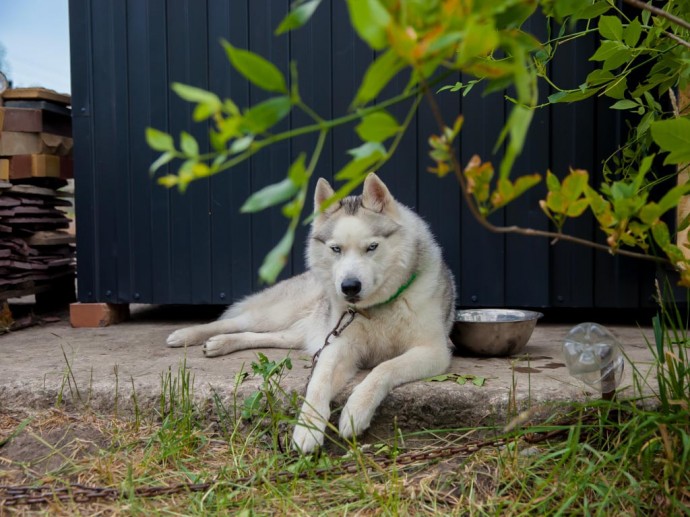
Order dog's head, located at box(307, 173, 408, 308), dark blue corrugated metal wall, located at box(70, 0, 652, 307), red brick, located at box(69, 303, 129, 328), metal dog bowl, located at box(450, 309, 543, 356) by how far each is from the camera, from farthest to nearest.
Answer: red brick, located at box(69, 303, 129, 328)
dark blue corrugated metal wall, located at box(70, 0, 652, 307)
metal dog bowl, located at box(450, 309, 543, 356)
dog's head, located at box(307, 173, 408, 308)

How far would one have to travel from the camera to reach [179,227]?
3.99 m

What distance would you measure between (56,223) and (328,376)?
3.04m

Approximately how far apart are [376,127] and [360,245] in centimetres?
178

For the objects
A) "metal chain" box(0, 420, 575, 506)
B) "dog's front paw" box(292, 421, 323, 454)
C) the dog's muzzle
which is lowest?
"metal chain" box(0, 420, 575, 506)

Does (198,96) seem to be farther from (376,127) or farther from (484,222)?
(484,222)

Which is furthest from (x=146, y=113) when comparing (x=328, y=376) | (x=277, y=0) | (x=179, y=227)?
(x=328, y=376)

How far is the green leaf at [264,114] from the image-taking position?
75cm

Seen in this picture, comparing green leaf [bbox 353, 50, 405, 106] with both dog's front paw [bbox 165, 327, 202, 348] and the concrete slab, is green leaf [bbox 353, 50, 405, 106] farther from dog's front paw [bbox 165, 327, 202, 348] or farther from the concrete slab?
dog's front paw [bbox 165, 327, 202, 348]

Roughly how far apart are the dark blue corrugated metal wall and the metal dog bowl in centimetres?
83

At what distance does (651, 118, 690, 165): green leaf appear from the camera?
48.7 inches

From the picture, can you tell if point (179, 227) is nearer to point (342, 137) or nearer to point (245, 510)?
point (342, 137)

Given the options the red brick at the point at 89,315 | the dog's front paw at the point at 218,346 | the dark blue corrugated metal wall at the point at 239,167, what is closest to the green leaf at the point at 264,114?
the dog's front paw at the point at 218,346

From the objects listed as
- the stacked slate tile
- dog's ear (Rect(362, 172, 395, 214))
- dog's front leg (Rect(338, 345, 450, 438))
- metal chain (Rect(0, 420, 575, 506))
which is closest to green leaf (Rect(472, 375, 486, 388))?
dog's front leg (Rect(338, 345, 450, 438))

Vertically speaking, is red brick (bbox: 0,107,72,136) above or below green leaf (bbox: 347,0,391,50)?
above
